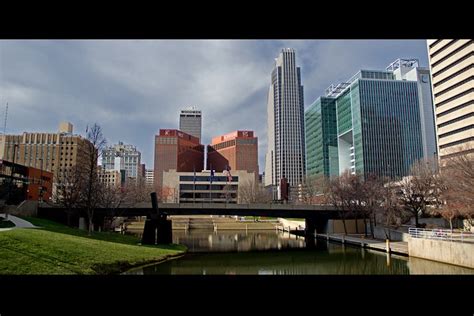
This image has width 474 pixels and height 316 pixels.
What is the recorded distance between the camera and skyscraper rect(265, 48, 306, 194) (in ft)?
412

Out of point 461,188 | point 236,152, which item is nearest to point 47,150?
point 461,188

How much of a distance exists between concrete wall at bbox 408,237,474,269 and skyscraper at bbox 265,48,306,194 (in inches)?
4168

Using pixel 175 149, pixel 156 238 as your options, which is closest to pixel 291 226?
pixel 156 238

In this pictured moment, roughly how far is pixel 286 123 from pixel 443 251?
116319 millimetres

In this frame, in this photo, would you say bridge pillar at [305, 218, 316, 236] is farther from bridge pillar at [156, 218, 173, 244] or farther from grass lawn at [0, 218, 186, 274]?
grass lawn at [0, 218, 186, 274]

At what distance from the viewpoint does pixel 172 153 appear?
9962cm

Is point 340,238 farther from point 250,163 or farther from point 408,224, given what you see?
point 250,163

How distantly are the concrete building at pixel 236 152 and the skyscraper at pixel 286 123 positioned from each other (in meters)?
26.4

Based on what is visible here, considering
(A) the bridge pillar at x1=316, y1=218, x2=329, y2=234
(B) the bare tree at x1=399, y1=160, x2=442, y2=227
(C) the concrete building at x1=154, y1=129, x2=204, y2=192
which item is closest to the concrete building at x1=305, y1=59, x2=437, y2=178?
(A) the bridge pillar at x1=316, y1=218, x2=329, y2=234

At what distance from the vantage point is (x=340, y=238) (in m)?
29.6

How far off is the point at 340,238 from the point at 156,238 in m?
15.9

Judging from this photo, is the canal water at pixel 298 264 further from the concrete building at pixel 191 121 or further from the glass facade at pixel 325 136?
the concrete building at pixel 191 121
